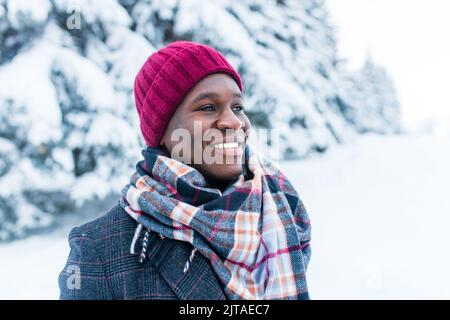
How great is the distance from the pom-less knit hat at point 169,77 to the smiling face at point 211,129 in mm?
34

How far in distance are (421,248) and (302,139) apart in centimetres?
524

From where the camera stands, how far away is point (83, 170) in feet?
16.3

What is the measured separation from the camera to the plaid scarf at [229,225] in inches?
49.1

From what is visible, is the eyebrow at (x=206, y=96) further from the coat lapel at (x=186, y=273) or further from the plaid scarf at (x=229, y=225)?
the coat lapel at (x=186, y=273)

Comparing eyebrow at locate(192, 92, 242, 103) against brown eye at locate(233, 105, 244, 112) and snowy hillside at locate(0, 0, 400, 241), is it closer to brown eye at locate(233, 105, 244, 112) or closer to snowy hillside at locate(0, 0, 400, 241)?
brown eye at locate(233, 105, 244, 112)

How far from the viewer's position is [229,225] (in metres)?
1.26

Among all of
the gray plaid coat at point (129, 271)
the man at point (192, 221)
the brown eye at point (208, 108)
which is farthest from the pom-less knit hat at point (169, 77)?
the gray plaid coat at point (129, 271)

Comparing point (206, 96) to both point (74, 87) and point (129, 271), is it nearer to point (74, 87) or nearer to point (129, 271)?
point (129, 271)

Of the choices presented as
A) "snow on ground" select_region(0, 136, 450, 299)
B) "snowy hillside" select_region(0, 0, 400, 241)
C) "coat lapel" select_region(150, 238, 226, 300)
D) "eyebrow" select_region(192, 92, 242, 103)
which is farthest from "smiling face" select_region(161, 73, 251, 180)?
"snowy hillside" select_region(0, 0, 400, 241)

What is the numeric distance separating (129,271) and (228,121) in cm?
70

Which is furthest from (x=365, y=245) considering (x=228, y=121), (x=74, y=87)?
(x=74, y=87)

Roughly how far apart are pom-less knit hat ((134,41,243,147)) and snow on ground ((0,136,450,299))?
269 centimetres
